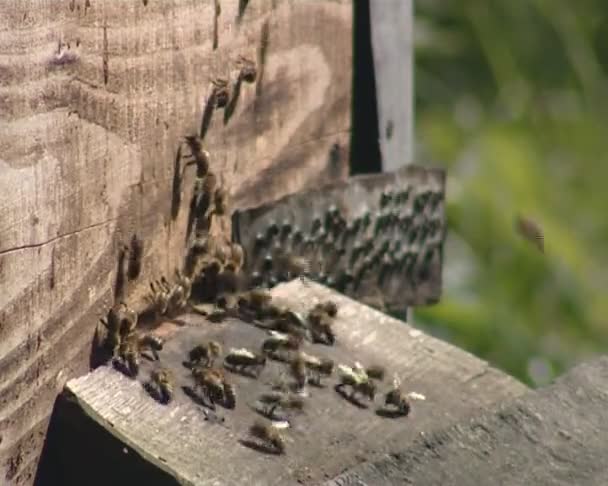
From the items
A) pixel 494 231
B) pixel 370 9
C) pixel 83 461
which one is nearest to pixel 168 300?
pixel 83 461

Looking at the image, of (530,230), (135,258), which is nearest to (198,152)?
(135,258)

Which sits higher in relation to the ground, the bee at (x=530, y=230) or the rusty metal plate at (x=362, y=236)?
the rusty metal plate at (x=362, y=236)

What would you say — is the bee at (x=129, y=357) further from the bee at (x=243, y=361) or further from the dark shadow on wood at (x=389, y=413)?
the dark shadow on wood at (x=389, y=413)

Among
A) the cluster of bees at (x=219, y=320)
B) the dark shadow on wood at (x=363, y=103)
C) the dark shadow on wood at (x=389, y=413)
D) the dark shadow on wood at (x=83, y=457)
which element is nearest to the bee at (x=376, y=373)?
the cluster of bees at (x=219, y=320)

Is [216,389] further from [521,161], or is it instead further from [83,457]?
[521,161]

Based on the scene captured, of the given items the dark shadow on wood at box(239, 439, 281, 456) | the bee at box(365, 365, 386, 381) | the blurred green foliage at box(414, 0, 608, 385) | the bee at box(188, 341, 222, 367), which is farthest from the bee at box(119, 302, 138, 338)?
the blurred green foliage at box(414, 0, 608, 385)

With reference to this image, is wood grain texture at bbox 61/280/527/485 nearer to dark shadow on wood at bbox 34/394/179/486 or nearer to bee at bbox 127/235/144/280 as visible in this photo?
dark shadow on wood at bbox 34/394/179/486

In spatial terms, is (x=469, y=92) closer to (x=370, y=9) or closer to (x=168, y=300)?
(x=370, y=9)

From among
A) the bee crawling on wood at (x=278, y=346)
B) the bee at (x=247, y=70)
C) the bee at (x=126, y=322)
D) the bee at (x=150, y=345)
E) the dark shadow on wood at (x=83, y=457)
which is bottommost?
the dark shadow on wood at (x=83, y=457)
